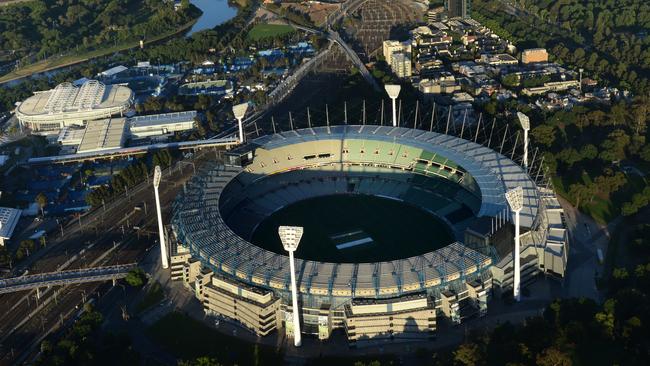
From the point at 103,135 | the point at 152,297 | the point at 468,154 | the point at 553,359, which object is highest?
the point at 468,154

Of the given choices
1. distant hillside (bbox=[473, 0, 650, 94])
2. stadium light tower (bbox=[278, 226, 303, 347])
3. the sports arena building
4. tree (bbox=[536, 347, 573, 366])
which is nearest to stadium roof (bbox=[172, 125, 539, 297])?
stadium light tower (bbox=[278, 226, 303, 347])

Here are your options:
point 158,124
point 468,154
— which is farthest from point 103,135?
point 468,154

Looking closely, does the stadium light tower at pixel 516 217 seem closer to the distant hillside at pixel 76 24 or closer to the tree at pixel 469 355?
the tree at pixel 469 355

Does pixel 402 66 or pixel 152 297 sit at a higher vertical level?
pixel 152 297

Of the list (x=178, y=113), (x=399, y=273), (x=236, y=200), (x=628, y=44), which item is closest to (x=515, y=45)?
(x=628, y=44)

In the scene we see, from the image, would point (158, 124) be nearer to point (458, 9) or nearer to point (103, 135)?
point (103, 135)

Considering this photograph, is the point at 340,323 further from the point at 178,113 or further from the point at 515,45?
the point at 515,45

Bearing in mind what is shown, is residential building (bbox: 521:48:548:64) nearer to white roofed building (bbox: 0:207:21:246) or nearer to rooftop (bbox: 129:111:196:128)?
rooftop (bbox: 129:111:196:128)

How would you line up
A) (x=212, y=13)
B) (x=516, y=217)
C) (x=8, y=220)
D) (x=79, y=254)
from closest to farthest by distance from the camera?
(x=516, y=217)
(x=79, y=254)
(x=8, y=220)
(x=212, y=13)

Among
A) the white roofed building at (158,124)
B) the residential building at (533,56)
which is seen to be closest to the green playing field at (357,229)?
the white roofed building at (158,124)
